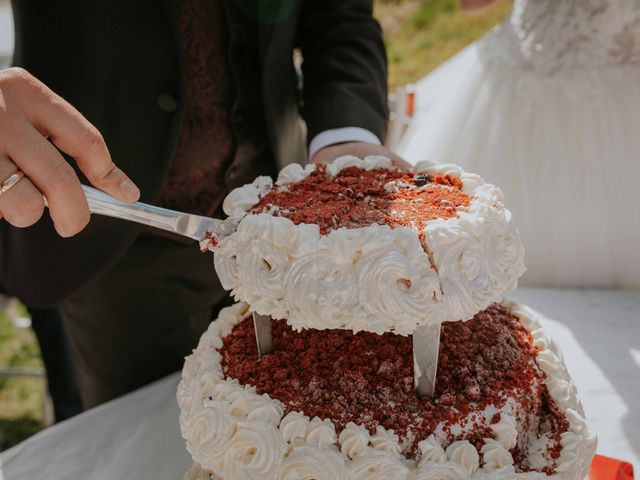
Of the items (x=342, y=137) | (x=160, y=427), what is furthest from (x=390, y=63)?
(x=160, y=427)

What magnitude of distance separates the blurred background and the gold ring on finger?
196cm

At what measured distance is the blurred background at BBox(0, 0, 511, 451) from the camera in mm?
2930

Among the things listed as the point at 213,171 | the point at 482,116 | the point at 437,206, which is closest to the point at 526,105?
the point at 482,116

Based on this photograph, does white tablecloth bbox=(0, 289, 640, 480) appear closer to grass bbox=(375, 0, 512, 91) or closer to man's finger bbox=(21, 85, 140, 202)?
man's finger bbox=(21, 85, 140, 202)

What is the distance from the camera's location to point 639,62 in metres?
2.21

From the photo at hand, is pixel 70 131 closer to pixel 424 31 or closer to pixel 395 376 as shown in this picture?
pixel 395 376

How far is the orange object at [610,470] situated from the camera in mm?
1201

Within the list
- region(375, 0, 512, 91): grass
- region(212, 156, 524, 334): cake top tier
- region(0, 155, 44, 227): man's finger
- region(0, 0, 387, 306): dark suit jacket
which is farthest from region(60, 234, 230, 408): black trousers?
region(375, 0, 512, 91): grass

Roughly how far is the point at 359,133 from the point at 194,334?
2.60 feet

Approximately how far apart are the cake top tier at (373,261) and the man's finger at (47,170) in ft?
0.81

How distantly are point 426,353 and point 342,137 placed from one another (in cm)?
77

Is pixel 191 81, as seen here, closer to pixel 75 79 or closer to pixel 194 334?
pixel 75 79

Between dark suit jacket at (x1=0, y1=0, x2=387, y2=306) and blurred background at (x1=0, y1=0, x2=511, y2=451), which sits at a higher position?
dark suit jacket at (x1=0, y1=0, x2=387, y2=306)

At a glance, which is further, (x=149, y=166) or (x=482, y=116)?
(x=482, y=116)
